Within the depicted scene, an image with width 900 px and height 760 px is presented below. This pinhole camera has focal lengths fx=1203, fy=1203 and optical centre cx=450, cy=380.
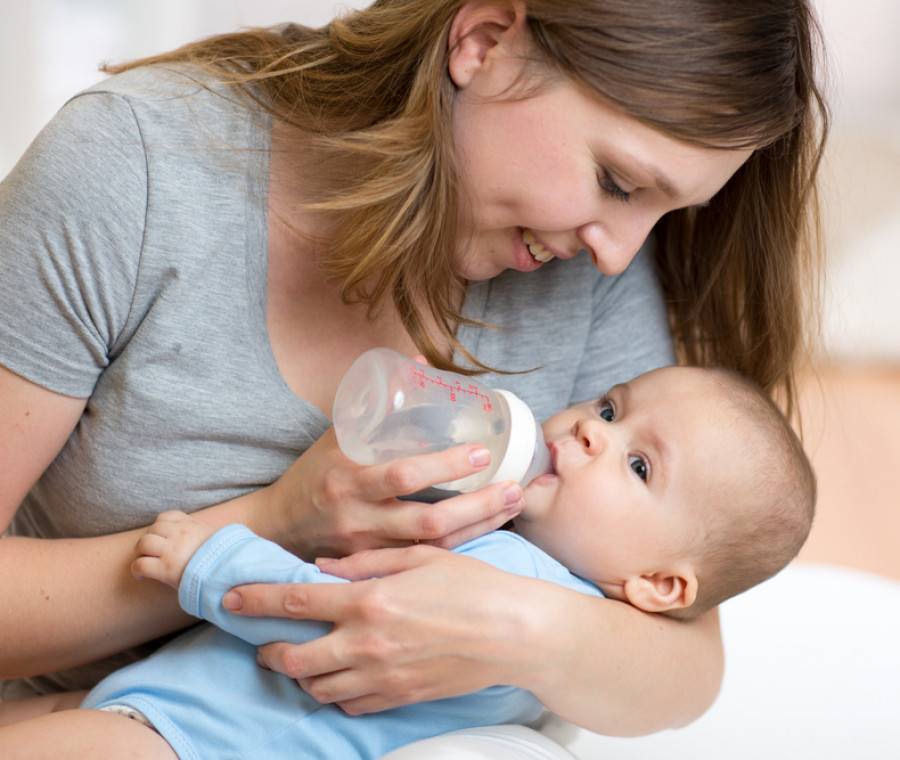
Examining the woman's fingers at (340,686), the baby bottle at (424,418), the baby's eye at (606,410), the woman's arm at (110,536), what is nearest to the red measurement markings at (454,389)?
the baby bottle at (424,418)

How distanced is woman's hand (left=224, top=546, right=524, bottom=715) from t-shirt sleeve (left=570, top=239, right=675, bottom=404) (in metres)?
0.53

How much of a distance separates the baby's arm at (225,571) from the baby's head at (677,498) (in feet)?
1.05

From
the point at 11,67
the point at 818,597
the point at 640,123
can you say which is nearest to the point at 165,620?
the point at 640,123

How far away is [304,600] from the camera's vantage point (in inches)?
49.3

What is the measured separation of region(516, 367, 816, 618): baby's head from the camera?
4.75 ft

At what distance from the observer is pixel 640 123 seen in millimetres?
1315

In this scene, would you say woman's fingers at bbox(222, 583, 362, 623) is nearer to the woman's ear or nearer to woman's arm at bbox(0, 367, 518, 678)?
woman's arm at bbox(0, 367, 518, 678)

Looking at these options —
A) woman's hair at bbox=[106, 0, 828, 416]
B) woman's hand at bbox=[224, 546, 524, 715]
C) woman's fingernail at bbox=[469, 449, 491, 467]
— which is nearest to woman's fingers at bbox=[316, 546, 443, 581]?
woman's hand at bbox=[224, 546, 524, 715]

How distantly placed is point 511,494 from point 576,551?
7.0 inches

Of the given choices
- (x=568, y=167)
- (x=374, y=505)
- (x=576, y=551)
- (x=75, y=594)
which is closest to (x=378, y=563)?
(x=374, y=505)

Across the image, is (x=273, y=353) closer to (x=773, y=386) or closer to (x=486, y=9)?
(x=486, y=9)

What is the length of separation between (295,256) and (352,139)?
0.17 metres

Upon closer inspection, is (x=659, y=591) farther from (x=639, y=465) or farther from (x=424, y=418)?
(x=424, y=418)

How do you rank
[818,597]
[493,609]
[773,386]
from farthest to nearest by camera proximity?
[818,597] < [773,386] < [493,609]
